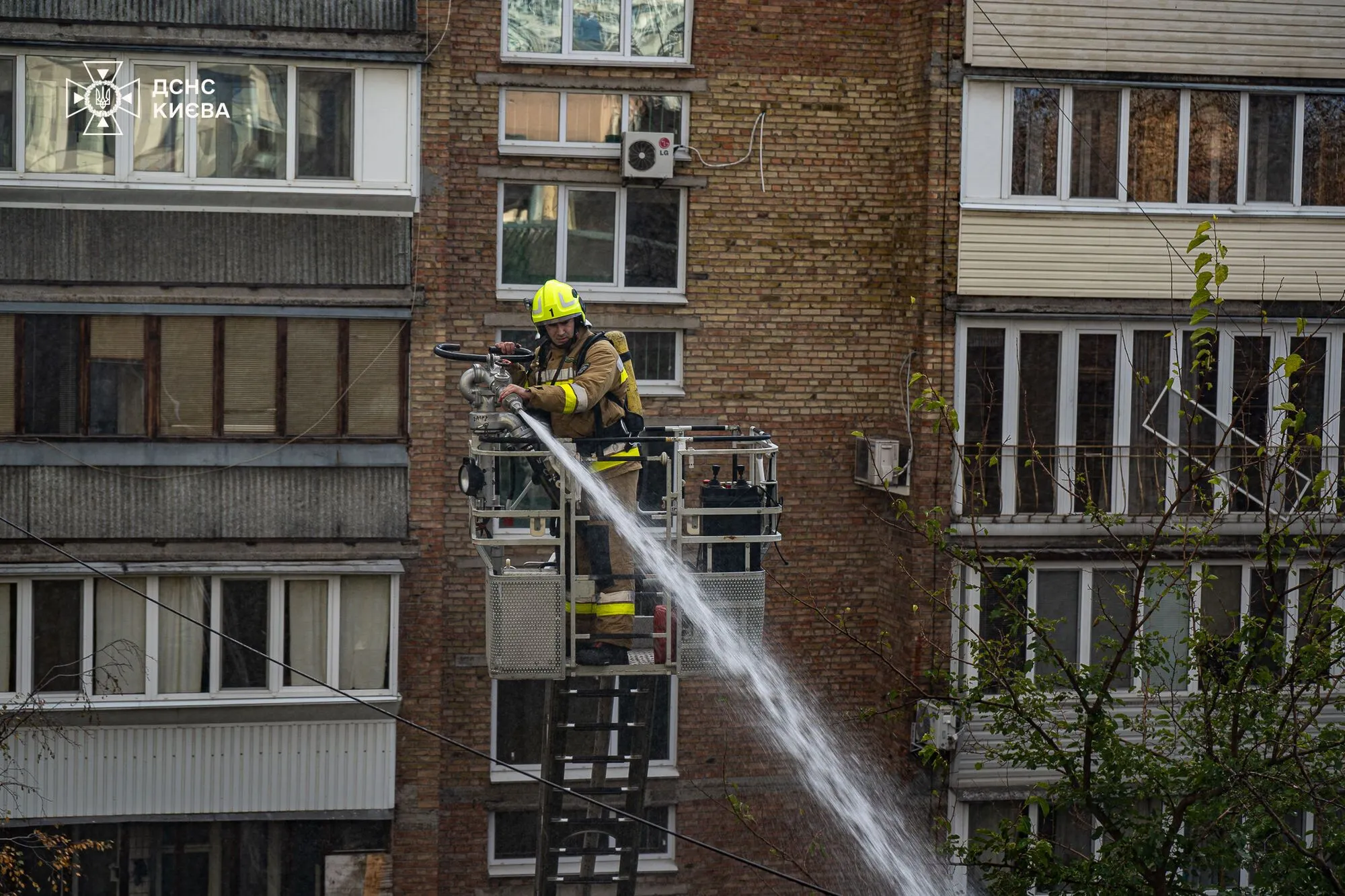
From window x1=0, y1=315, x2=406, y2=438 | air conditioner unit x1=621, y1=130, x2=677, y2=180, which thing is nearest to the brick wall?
air conditioner unit x1=621, y1=130, x2=677, y2=180

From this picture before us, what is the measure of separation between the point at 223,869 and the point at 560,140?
834 cm

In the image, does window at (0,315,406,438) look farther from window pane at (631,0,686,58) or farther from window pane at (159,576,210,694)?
window pane at (631,0,686,58)

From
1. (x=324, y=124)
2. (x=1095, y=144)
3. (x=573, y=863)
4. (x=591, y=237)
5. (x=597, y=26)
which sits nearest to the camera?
(x=324, y=124)

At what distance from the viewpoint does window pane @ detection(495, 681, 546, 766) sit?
15336mm

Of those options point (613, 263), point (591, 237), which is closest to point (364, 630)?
point (613, 263)

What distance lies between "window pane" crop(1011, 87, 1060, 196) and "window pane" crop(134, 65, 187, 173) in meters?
8.62

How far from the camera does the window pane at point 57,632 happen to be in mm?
14227

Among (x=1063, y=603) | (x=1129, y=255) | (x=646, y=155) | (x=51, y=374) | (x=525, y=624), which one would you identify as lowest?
(x=1063, y=603)

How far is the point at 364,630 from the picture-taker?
1462cm

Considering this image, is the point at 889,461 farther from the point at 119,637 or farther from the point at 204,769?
the point at 119,637

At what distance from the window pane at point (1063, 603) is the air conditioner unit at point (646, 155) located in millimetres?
6006

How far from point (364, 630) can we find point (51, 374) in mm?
4048

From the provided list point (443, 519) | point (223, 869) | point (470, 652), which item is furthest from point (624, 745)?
point (223, 869)

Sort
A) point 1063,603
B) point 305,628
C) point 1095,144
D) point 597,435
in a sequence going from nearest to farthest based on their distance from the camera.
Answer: point 597,435
point 305,628
point 1095,144
point 1063,603
